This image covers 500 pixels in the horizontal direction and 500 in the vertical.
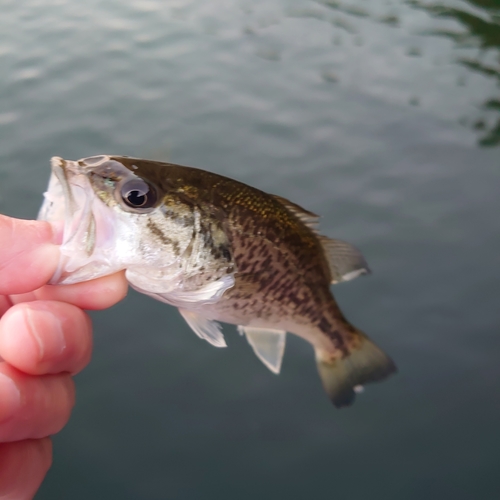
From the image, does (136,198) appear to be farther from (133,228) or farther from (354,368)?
(354,368)

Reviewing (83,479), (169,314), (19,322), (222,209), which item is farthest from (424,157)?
(19,322)

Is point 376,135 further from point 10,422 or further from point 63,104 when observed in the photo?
point 10,422

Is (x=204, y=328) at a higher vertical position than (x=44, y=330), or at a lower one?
lower

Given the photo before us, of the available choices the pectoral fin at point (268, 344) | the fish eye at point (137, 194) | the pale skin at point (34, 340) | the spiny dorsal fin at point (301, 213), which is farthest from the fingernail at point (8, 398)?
the spiny dorsal fin at point (301, 213)

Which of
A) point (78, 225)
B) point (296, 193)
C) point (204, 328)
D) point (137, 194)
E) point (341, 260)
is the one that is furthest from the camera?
point (296, 193)

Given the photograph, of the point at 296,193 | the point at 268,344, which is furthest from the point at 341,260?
the point at 296,193

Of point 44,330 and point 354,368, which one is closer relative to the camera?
point 44,330
